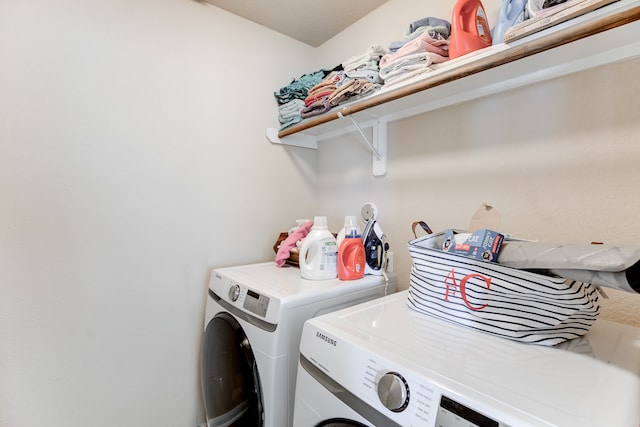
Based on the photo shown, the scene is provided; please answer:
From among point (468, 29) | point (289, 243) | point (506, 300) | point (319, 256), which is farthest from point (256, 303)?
point (468, 29)

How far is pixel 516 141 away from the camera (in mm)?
1120

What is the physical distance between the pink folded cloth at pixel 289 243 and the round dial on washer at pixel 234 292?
13.4 inches

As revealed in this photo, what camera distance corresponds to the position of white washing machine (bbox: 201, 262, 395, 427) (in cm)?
98

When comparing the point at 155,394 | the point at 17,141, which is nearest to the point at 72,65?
the point at 17,141

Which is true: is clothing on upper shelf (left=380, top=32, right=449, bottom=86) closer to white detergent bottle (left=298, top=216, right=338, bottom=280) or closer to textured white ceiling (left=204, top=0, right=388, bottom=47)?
textured white ceiling (left=204, top=0, right=388, bottom=47)

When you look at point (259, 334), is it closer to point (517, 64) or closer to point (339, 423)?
point (339, 423)

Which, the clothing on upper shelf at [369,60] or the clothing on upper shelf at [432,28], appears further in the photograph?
the clothing on upper shelf at [369,60]

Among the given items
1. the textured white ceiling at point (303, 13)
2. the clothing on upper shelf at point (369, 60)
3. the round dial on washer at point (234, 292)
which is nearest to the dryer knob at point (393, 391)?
the round dial on washer at point (234, 292)

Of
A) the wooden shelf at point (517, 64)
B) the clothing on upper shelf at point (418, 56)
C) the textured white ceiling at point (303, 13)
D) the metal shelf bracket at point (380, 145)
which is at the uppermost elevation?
the textured white ceiling at point (303, 13)

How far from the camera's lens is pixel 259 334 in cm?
102

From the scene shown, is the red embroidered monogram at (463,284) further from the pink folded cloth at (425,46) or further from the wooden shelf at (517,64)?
the pink folded cloth at (425,46)

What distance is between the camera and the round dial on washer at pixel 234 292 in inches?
47.4

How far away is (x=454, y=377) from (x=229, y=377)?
3.35ft

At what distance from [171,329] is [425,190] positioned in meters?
1.45
